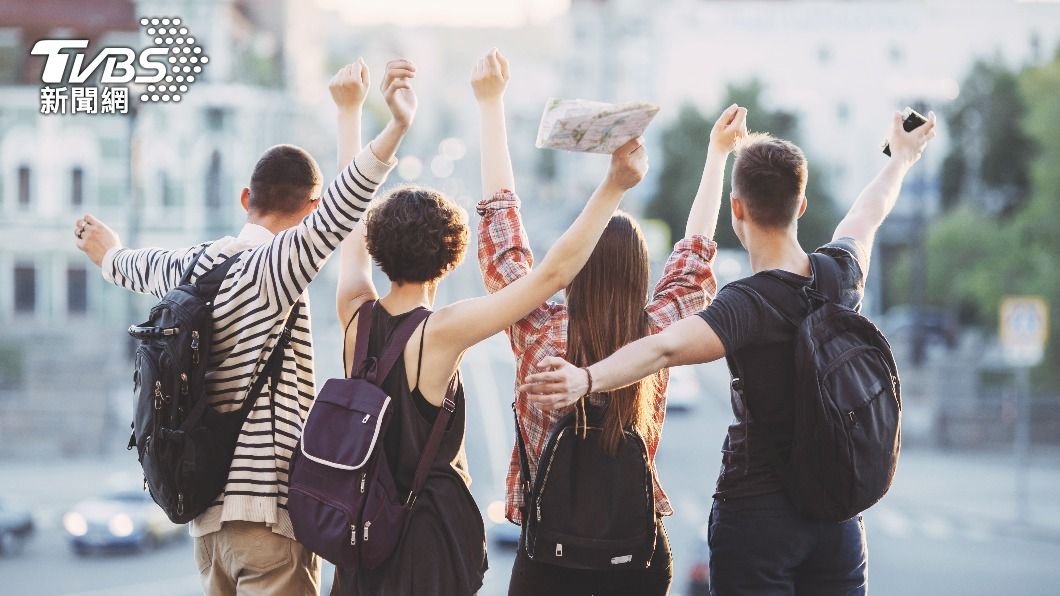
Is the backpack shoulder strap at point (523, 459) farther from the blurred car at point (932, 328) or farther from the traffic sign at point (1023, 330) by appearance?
the blurred car at point (932, 328)

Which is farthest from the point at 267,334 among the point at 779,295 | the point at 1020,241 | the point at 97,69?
the point at 1020,241

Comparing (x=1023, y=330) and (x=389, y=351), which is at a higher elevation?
(x=389, y=351)

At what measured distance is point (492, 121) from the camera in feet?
9.82

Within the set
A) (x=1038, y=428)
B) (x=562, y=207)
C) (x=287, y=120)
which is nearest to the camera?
(x=1038, y=428)

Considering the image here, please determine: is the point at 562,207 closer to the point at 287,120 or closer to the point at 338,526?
the point at 287,120

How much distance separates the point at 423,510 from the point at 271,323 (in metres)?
0.59

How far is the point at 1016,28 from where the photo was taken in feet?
143

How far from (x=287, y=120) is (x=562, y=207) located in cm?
2457

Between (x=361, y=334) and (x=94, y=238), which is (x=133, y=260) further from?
(x=361, y=334)

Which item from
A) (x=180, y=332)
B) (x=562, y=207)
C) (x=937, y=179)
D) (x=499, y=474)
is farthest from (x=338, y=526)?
(x=562, y=207)

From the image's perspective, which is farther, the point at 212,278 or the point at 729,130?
the point at 729,130

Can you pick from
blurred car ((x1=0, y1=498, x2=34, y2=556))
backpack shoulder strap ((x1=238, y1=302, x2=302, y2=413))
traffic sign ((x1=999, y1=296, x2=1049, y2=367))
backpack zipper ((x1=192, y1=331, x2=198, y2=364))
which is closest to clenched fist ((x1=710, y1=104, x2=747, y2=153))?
backpack shoulder strap ((x1=238, y1=302, x2=302, y2=413))

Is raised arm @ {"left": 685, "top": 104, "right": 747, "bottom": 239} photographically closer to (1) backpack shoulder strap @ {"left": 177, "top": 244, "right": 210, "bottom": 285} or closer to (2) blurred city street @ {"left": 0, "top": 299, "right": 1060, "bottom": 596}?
(1) backpack shoulder strap @ {"left": 177, "top": 244, "right": 210, "bottom": 285}

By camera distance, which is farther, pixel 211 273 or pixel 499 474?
pixel 499 474
